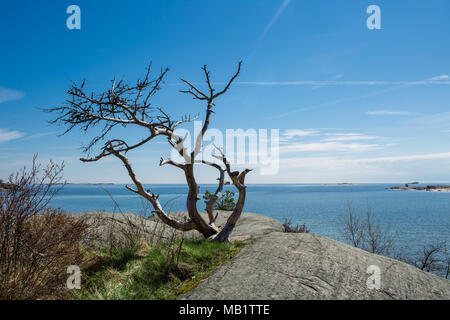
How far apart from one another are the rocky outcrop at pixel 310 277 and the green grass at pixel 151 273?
1.73ft

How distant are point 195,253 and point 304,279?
250 cm

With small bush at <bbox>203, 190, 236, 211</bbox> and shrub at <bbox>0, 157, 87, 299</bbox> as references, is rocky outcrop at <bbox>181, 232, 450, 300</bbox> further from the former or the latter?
small bush at <bbox>203, 190, 236, 211</bbox>

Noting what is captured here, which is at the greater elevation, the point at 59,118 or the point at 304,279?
the point at 59,118

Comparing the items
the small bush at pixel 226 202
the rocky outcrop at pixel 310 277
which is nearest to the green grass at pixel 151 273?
the rocky outcrop at pixel 310 277

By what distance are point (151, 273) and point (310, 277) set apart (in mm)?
2840

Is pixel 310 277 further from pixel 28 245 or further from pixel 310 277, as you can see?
pixel 28 245

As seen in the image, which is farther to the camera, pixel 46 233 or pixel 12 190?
pixel 46 233

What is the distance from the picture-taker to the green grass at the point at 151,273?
14.8 feet

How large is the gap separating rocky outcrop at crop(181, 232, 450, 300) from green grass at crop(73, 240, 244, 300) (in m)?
0.53

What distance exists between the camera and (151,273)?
17.2ft

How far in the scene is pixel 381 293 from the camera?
444 cm

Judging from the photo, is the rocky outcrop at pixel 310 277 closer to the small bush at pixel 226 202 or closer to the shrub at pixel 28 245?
the shrub at pixel 28 245
